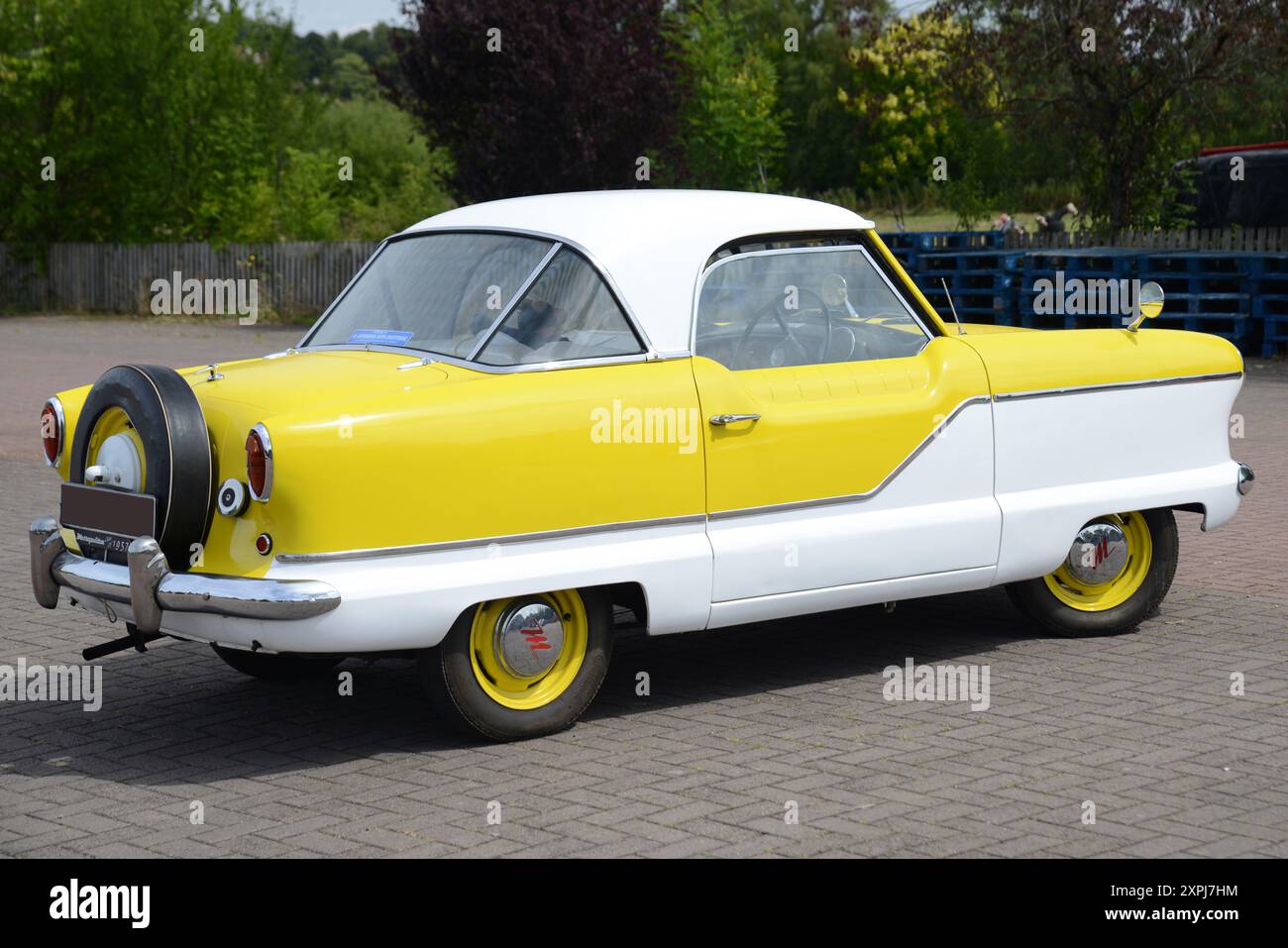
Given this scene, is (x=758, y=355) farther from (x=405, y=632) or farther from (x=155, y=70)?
(x=155, y=70)

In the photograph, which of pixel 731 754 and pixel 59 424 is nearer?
pixel 731 754

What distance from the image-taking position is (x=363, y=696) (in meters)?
6.49

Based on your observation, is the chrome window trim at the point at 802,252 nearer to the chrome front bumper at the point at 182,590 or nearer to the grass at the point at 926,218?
the chrome front bumper at the point at 182,590

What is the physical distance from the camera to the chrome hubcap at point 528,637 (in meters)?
5.68

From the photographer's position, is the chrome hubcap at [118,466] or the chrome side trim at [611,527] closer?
the chrome side trim at [611,527]

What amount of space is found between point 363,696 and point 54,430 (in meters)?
1.48

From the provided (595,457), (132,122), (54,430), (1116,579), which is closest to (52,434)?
(54,430)

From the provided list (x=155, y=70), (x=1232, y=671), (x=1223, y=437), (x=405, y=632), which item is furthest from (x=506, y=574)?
(x=155, y=70)

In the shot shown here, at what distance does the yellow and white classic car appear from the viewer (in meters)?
5.39

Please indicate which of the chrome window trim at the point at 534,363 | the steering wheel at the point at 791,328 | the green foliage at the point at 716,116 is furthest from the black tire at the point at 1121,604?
the green foliage at the point at 716,116

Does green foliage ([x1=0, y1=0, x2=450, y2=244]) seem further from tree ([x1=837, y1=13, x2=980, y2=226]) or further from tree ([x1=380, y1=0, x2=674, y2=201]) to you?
tree ([x1=837, y1=13, x2=980, y2=226])

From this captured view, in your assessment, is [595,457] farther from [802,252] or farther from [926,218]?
[926,218]

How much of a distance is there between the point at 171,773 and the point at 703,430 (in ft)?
6.86

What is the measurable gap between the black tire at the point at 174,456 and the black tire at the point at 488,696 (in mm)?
851
